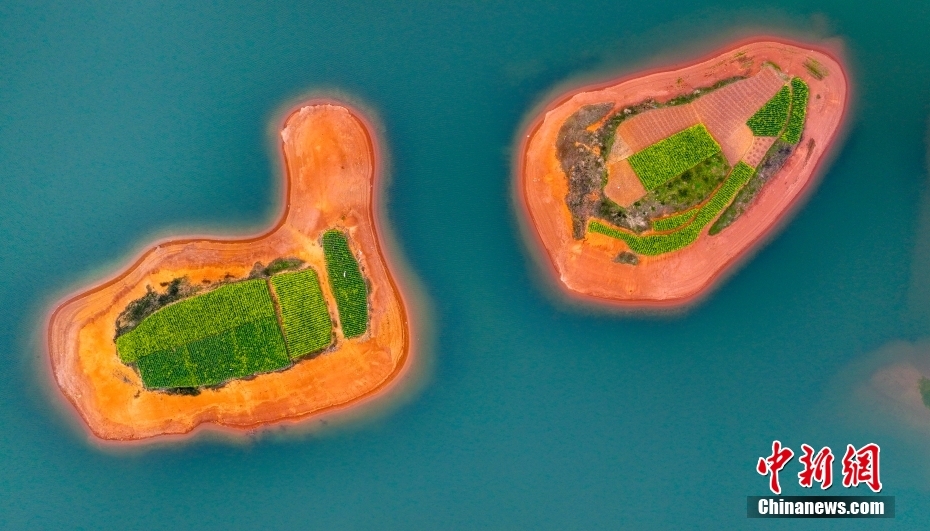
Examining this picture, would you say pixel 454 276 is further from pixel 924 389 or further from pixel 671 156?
pixel 924 389

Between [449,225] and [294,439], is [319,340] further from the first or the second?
[449,225]

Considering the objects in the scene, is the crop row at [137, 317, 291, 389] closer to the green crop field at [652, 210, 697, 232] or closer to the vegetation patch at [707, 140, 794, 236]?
the green crop field at [652, 210, 697, 232]

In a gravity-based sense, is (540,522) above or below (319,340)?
below

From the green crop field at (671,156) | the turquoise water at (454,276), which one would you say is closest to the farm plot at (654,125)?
the green crop field at (671,156)

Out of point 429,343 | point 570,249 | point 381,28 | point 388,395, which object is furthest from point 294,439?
point 381,28

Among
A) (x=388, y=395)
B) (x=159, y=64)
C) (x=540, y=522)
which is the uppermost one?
(x=159, y=64)
